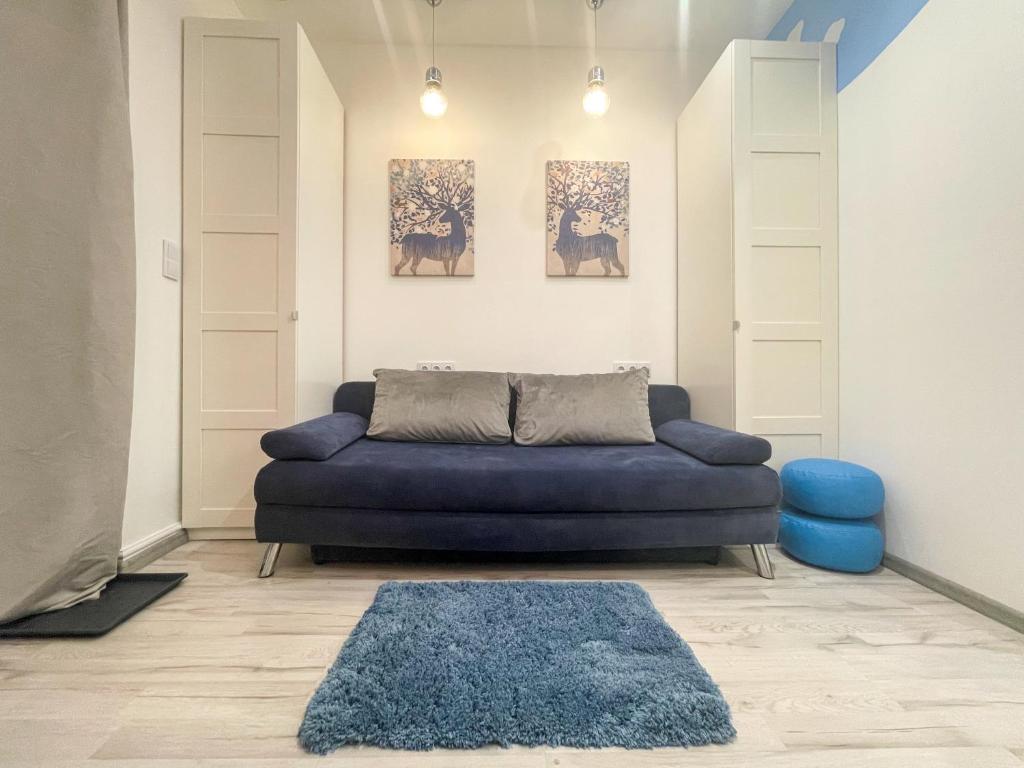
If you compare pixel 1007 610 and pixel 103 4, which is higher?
pixel 103 4

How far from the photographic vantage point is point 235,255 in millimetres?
2008

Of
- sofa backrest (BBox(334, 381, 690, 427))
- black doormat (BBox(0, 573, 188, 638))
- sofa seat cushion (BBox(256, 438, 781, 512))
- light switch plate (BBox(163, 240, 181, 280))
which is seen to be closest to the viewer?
black doormat (BBox(0, 573, 188, 638))

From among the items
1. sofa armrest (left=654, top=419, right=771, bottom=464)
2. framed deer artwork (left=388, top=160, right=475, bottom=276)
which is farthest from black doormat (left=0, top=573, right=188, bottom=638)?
sofa armrest (left=654, top=419, right=771, bottom=464)

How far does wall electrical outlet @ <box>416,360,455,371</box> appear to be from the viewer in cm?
253

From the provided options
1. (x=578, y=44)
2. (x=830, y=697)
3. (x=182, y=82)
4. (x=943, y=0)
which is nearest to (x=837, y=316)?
(x=943, y=0)

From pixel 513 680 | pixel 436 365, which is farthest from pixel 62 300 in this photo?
pixel 513 680

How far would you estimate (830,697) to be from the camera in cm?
103

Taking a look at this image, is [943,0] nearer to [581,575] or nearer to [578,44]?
[578,44]

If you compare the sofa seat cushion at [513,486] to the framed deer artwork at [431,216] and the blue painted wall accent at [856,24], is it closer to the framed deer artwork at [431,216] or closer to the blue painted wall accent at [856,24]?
the framed deer artwork at [431,216]

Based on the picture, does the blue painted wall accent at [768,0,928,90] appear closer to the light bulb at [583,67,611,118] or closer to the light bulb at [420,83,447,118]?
the light bulb at [583,67,611,118]

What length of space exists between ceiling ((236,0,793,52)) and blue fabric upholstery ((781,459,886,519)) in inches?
101

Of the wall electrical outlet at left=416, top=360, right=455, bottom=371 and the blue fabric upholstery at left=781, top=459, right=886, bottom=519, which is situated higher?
the wall electrical outlet at left=416, top=360, right=455, bottom=371

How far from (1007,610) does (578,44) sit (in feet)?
10.9

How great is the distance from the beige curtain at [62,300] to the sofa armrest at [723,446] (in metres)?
2.26
